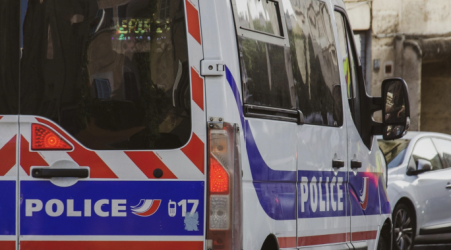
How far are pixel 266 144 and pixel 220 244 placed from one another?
0.68 meters

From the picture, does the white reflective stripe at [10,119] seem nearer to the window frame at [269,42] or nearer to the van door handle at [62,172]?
the van door handle at [62,172]

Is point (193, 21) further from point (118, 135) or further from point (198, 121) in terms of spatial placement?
point (118, 135)

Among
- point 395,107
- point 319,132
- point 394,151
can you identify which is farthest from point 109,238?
point 394,151

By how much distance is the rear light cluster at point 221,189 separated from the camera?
143 inches

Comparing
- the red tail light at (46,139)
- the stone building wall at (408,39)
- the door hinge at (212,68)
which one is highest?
the stone building wall at (408,39)

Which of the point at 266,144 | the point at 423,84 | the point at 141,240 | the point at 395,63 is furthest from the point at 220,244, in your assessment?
the point at 423,84

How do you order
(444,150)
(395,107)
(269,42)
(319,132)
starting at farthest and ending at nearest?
(444,150) → (395,107) → (319,132) → (269,42)

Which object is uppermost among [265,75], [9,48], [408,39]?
[408,39]

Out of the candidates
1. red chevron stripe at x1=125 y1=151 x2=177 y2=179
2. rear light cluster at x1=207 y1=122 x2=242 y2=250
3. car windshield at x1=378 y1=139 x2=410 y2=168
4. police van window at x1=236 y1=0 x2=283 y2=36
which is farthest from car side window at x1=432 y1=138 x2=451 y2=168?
red chevron stripe at x1=125 y1=151 x2=177 y2=179

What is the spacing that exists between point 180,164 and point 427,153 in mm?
7191

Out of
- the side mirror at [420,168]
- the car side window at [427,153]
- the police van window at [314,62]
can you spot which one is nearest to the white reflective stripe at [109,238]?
the police van window at [314,62]

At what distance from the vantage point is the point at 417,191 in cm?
964

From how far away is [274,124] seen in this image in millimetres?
4164

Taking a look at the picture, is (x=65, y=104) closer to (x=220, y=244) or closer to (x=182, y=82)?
(x=182, y=82)
